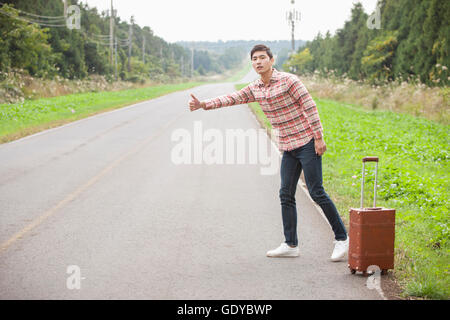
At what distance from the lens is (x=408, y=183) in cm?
920

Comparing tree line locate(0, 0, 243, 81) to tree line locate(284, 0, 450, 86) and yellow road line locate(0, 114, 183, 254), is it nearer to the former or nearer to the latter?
tree line locate(284, 0, 450, 86)

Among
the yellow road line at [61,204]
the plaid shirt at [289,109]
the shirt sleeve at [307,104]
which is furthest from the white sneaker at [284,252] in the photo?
the yellow road line at [61,204]

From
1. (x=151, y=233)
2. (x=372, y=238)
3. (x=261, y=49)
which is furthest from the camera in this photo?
(x=151, y=233)

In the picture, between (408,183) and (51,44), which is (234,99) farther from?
(51,44)

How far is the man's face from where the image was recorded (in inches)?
221

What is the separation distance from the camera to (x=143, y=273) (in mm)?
5277

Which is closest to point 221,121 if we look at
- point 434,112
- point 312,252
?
point 434,112

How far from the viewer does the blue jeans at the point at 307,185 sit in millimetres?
5660

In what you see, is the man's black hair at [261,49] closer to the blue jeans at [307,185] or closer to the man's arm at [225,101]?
the man's arm at [225,101]

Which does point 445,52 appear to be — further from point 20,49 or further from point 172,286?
point 20,49

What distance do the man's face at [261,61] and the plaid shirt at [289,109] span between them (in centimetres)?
12

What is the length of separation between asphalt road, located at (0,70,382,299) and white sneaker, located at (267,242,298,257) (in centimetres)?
11

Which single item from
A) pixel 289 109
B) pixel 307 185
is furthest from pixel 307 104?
pixel 307 185

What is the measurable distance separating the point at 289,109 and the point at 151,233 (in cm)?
242
